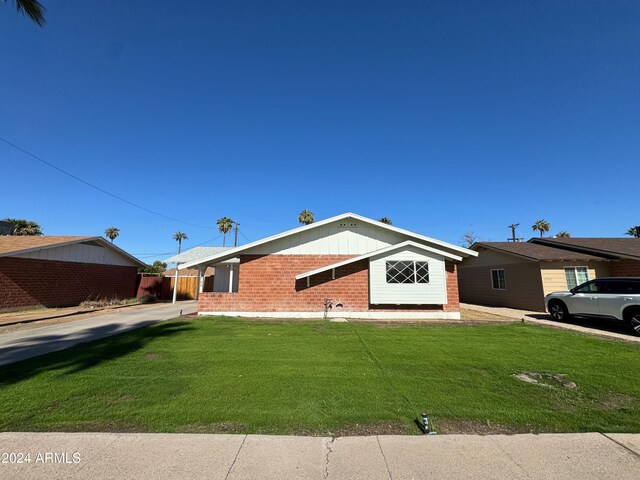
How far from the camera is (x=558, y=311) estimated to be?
12875 millimetres

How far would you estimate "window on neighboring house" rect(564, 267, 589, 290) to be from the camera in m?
15.9

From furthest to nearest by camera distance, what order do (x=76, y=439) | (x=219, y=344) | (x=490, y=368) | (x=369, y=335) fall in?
1. (x=369, y=335)
2. (x=219, y=344)
3. (x=490, y=368)
4. (x=76, y=439)

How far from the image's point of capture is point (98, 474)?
283 centimetres

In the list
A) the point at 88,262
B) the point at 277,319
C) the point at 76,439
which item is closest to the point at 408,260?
the point at 277,319

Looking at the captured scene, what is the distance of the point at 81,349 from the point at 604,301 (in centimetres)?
1639

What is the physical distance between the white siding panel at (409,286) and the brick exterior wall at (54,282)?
57.3 feet

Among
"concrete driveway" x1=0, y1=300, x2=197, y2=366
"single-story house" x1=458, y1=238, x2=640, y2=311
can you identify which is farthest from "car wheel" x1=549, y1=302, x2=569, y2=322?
"concrete driveway" x1=0, y1=300, x2=197, y2=366

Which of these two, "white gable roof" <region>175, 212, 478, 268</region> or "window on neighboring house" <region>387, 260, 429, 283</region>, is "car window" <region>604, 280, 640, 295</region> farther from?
"window on neighboring house" <region>387, 260, 429, 283</region>

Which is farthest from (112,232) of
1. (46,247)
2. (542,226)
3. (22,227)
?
(542,226)

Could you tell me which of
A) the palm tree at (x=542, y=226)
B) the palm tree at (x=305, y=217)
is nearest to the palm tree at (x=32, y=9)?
the palm tree at (x=305, y=217)

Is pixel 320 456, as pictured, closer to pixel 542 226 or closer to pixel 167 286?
pixel 167 286

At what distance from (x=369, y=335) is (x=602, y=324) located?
33.0 ft

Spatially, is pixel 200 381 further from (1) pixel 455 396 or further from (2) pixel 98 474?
(1) pixel 455 396

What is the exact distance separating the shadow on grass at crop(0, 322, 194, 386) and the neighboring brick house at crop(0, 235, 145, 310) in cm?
841
